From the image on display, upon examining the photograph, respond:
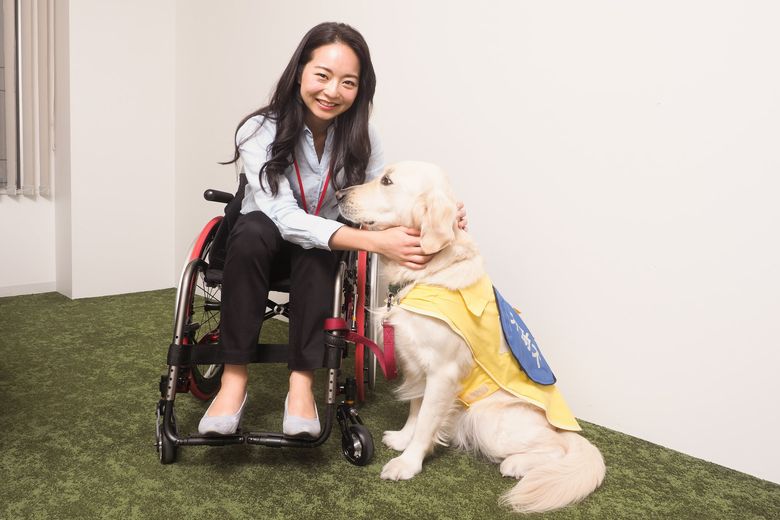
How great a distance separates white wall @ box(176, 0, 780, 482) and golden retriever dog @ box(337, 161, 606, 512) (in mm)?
460

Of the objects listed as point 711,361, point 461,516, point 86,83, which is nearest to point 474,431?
point 461,516

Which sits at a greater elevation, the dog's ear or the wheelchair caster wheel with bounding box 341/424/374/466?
the dog's ear

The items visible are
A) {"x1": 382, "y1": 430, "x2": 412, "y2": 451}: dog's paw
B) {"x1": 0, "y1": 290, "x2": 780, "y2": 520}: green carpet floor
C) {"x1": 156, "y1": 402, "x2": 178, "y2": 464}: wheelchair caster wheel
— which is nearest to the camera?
{"x1": 0, "y1": 290, "x2": 780, "y2": 520}: green carpet floor

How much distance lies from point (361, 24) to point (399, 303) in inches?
58.4

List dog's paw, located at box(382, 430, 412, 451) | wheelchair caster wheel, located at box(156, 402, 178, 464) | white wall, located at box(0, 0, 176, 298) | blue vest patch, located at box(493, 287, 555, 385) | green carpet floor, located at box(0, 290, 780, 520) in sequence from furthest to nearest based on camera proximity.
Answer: white wall, located at box(0, 0, 176, 298), dog's paw, located at box(382, 430, 412, 451), blue vest patch, located at box(493, 287, 555, 385), wheelchair caster wheel, located at box(156, 402, 178, 464), green carpet floor, located at box(0, 290, 780, 520)

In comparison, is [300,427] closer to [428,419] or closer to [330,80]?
[428,419]

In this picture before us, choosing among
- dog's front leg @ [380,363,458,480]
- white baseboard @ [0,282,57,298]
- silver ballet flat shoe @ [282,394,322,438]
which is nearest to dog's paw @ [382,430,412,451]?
dog's front leg @ [380,363,458,480]

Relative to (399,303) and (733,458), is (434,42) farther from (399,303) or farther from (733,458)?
(733,458)

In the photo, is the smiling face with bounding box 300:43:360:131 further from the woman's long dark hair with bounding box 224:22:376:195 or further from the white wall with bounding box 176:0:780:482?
the white wall with bounding box 176:0:780:482

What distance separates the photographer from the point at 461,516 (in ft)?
4.52

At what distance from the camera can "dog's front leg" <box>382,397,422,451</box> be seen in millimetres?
1687

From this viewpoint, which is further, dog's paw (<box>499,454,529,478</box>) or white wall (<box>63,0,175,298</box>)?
white wall (<box>63,0,175,298</box>)

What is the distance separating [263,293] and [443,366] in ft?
1.68

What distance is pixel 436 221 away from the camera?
148 cm
